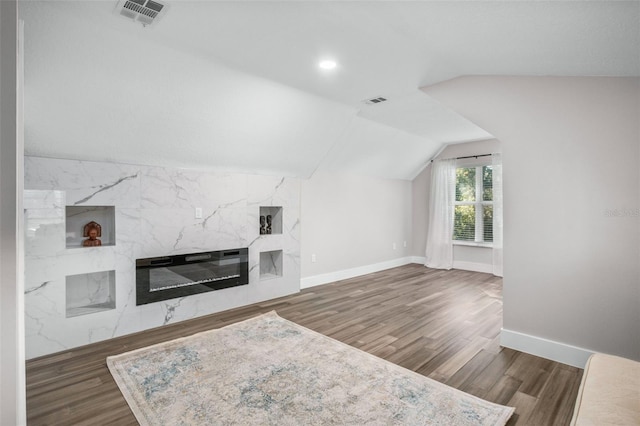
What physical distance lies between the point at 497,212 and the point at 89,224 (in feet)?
20.2

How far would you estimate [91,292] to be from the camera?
11.3 ft

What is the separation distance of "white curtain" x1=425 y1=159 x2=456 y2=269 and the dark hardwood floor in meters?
1.52

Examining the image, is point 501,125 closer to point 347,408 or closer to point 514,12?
point 514,12

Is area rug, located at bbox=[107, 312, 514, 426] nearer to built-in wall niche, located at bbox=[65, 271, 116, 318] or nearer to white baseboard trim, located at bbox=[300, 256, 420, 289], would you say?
built-in wall niche, located at bbox=[65, 271, 116, 318]

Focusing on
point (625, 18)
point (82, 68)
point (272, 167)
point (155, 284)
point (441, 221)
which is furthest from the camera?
point (441, 221)

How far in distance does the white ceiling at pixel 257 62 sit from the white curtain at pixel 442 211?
2.68m

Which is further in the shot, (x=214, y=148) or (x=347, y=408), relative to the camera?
(x=214, y=148)

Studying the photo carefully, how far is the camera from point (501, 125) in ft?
9.83

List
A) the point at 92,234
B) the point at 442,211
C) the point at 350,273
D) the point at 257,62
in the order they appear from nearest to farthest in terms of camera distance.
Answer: the point at 257,62 < the point at 92,234 < the point at 350,273 < the point at 442,211

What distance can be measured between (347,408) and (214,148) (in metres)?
2.96

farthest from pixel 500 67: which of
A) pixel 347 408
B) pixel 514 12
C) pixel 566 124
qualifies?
pixel 347 408

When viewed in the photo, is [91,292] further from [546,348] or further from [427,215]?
[427,215]

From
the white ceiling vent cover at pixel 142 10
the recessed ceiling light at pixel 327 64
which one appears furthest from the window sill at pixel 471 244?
the white ceiling vent cover at pixel 142 10

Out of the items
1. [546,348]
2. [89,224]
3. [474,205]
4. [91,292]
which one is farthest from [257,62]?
[474,205]
